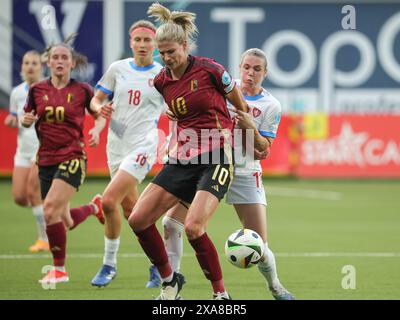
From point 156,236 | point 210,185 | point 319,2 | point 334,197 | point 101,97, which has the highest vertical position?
point 319,2

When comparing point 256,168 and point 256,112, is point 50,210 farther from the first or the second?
point 256,112

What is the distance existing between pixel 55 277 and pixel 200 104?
267 centimetres

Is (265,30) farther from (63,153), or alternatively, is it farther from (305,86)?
(63,153)

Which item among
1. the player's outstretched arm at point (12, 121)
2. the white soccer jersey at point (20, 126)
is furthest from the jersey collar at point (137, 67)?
the white soccer jersey at point (20, 126)

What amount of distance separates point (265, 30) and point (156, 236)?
67.9 feet

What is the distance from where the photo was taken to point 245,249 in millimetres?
7699

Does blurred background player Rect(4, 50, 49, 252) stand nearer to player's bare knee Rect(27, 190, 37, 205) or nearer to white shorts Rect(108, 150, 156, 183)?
player's bare knee Rect(27, 190, 37, 205)

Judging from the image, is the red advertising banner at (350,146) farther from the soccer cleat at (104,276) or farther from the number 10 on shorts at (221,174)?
the number 10 on shorts at (221,174)

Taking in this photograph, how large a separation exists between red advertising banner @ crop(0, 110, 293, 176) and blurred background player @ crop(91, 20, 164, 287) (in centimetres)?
1019

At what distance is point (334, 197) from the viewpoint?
19.3 m

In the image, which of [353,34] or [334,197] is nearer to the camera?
[334,197]

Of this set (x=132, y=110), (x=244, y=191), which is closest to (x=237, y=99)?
(x=244, y=191)
